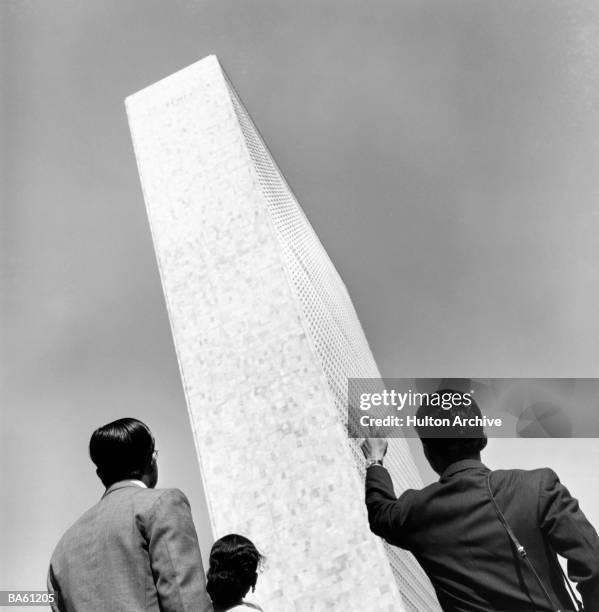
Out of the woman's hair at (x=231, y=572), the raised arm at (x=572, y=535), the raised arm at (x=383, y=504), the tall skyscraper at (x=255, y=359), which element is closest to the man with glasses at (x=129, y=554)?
the raised arm at (x=383, y=504)

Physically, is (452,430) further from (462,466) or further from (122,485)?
(122,485)

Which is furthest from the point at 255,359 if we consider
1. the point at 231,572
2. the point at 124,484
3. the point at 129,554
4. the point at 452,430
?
the point at 129,554

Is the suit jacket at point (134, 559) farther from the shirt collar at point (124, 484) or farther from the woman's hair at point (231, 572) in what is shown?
the woman's hair at point (231, 572)

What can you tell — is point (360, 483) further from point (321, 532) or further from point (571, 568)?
point (571, 568)

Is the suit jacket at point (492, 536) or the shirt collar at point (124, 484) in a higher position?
the shirt collar at point (124, 484)

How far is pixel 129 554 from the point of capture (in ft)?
7.10

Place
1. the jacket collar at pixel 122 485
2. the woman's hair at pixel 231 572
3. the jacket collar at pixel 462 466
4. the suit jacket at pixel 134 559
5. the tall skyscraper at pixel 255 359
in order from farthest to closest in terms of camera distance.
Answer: the tall skyscraper at pixel 255 359
the woman's hair at pixel 231 572
the jacket collar at pixel 462 466
the jacket collar at pixel 122 485
the suit jacket at pixel 134 559

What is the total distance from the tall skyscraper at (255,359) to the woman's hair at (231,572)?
8.78m

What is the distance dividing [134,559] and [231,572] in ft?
3.85

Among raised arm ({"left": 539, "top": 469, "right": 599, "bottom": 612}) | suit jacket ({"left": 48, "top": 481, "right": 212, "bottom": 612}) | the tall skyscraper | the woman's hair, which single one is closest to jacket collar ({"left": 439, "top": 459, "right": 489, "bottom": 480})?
raised arm ({"left": 539, "top": 469, "right": 599, "bottom": 612})

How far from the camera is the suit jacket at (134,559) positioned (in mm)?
2074

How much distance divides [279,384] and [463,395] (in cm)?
1103

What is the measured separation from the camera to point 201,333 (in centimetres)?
1520

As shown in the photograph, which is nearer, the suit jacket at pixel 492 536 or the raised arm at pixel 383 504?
the suit jacket at pixel 492 536
